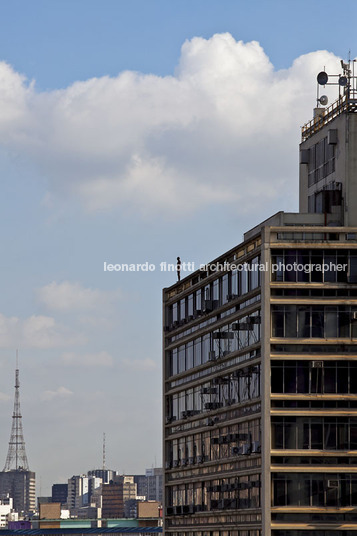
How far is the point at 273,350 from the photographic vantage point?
105188 mm

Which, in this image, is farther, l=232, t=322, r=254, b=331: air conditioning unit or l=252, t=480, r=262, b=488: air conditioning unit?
l=232, t=322, r=254, b=331: air conditioning unit

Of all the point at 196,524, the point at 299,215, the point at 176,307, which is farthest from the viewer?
the point at 176,307

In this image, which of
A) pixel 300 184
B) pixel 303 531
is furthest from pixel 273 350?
pixel 300 184

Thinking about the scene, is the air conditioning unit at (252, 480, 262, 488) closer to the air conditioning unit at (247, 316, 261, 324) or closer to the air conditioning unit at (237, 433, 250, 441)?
the air conditioning unit at (237, 433, 250, 441)

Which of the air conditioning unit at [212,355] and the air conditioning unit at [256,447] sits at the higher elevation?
the air conditioning unit at [212,355]

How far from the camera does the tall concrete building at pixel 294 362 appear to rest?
10338cm

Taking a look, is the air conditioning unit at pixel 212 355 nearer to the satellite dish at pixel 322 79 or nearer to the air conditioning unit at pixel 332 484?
the air conditioning unit at pixel 332 484

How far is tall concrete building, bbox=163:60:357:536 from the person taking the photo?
10338 centimetres

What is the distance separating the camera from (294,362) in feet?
345

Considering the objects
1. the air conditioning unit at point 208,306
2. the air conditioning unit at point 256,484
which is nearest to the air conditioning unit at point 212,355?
the air conditioning unit at point 208,306

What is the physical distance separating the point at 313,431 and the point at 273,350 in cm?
729

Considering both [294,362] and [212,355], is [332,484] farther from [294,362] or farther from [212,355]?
[212,355]

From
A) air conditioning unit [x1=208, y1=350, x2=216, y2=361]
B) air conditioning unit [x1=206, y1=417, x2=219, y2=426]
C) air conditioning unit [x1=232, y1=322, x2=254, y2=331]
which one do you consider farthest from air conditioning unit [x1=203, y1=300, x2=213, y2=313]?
air conditioning unit [x1=206, y1=417, x2=219, y2=426]

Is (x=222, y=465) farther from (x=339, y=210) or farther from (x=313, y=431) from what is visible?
(x=339, y=210)
